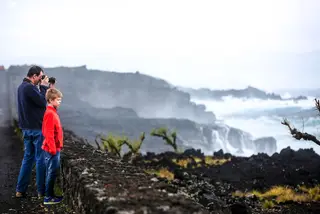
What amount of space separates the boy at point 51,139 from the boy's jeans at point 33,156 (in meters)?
0.31

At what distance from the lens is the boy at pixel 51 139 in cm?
555

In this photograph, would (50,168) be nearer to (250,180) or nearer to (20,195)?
(20,195)

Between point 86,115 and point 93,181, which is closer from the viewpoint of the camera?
point 93,181

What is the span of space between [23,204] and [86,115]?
Result: 76.0 meters

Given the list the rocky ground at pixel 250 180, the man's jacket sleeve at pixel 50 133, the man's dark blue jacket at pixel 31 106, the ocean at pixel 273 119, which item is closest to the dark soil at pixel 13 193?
the man's jacket sleeve at pixel 50 133

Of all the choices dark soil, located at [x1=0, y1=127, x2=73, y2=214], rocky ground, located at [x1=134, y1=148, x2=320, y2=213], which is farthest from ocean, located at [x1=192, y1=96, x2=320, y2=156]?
dark soil, located at [x1=0, y1=127, x2=73, y2=214]

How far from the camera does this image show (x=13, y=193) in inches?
277

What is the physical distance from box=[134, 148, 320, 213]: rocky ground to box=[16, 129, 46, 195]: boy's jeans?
5072mm

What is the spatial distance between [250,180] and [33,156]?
1224 cm

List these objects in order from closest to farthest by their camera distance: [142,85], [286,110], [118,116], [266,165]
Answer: [266,165] → [118,116] → [142,85] → [286,110]

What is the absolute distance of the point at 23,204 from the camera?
20.3ft

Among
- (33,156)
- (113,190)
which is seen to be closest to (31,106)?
(33,156)

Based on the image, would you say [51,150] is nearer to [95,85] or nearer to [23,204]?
[23,204]

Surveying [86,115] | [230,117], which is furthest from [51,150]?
[230,117]
